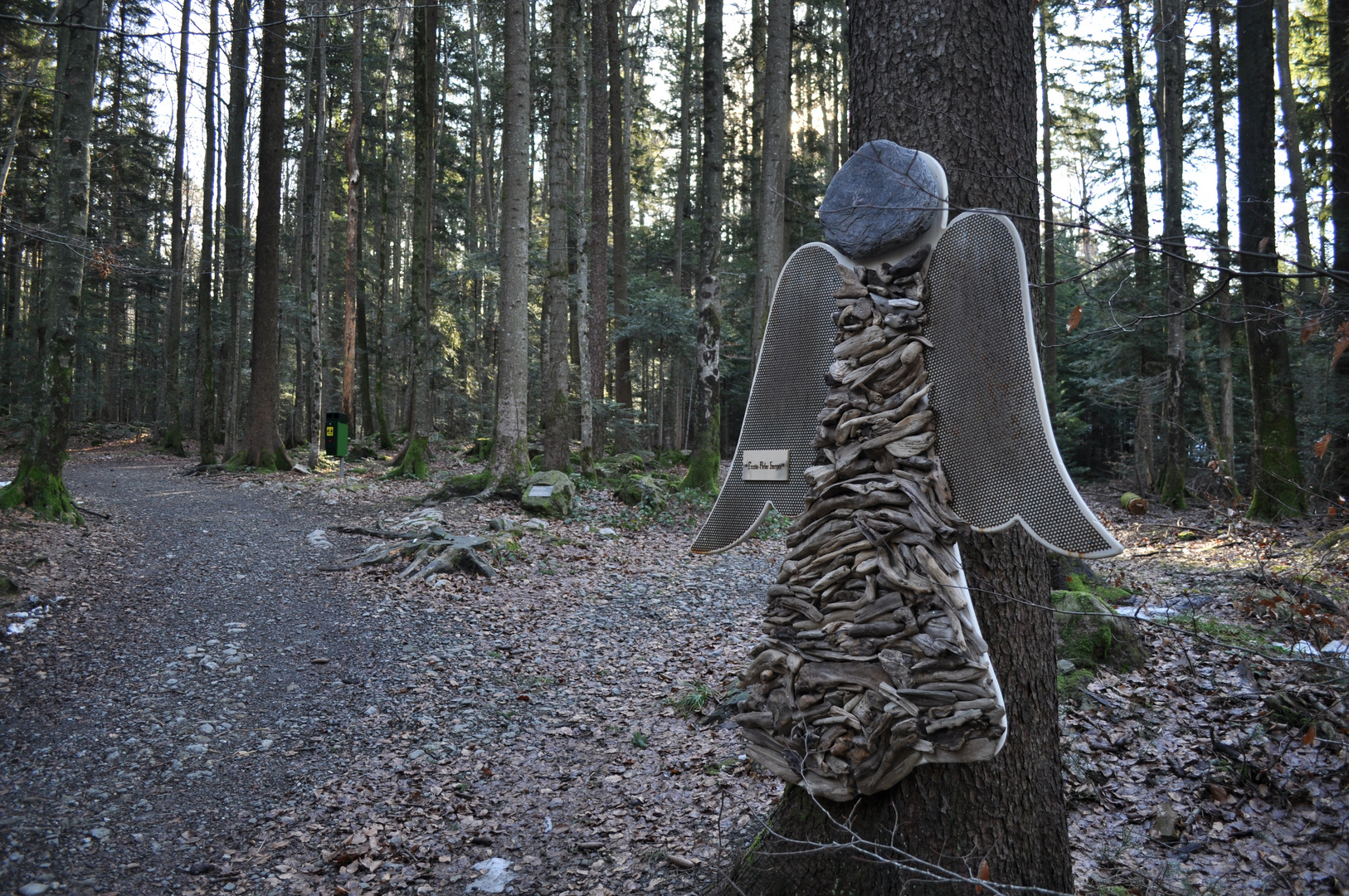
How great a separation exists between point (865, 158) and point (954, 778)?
2.11 metres

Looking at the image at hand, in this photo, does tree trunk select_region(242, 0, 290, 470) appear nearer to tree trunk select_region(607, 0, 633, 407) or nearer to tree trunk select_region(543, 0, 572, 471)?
tree trunk select_region(543, 0, 572, 471)

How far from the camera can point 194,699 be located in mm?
5273

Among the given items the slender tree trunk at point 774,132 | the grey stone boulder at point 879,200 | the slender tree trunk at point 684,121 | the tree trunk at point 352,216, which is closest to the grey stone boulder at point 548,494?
the slender tree trunk at point 774,132

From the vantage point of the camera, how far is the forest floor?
11.5 feet

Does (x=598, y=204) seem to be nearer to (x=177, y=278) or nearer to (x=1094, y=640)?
(x=177, y=278)

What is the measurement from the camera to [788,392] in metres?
2.72

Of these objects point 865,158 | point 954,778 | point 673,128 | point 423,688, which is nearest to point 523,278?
point 423,688

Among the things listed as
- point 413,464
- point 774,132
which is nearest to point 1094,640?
point 774,132

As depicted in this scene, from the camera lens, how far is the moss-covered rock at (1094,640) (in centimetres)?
524

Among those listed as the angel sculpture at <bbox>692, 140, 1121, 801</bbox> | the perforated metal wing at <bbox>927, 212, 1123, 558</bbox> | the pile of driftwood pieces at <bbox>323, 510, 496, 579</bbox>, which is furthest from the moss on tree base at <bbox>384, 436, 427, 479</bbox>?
the perforated metal wing at <bbox>927, 212, 1123, 558</bbox>

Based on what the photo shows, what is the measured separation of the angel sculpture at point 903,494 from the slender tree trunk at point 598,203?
45.8 feet

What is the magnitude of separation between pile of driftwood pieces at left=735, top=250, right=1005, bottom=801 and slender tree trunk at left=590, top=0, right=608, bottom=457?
14.0 m

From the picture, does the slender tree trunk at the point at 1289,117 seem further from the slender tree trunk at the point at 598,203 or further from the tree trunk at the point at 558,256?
the slender tree trunk at the point at 598,203

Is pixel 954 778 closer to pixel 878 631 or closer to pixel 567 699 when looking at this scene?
pixel 878 631
